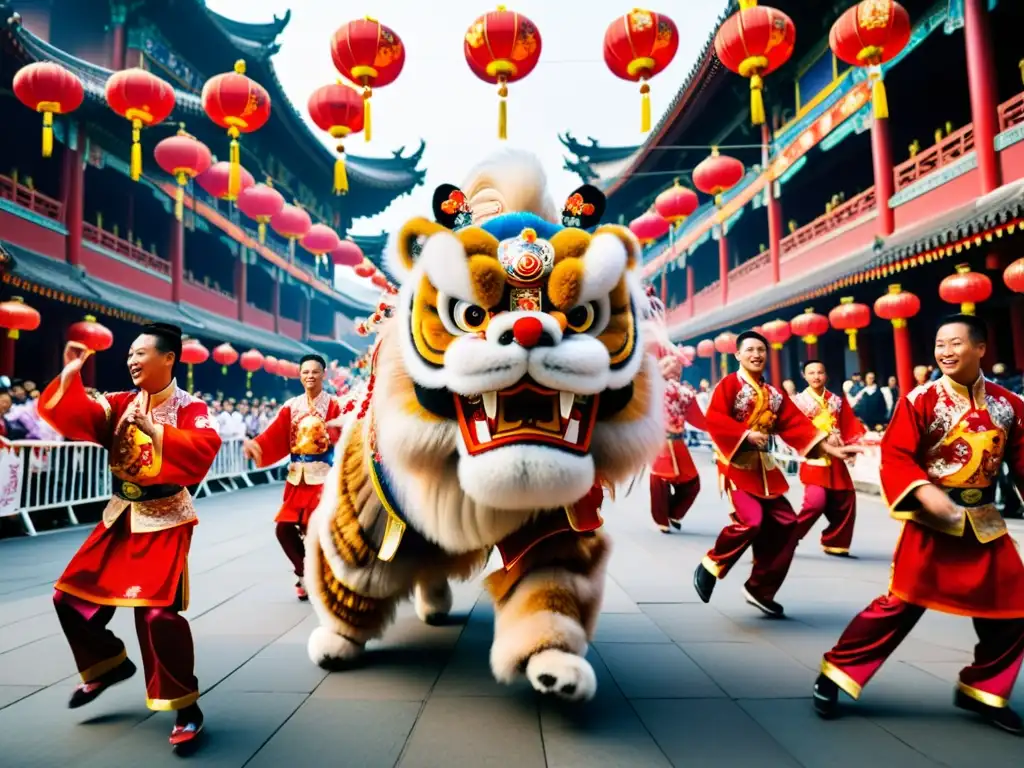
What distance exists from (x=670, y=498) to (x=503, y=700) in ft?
14.2

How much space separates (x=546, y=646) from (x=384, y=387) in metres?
0.97

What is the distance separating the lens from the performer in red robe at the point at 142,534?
2.07m

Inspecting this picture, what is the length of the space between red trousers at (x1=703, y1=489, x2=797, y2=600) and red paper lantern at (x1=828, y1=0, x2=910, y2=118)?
4583 mm

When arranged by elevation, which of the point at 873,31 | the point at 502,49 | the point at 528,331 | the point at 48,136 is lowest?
the point at 528,331

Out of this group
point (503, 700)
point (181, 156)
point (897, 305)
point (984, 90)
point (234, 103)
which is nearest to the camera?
point (503, 700)

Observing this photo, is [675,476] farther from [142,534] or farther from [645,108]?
[142,534]

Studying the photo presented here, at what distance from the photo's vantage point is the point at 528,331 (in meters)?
1.89

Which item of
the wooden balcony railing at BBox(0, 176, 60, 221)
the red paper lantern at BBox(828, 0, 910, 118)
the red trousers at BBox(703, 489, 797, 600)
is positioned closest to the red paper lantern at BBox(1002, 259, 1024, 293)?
the red paper lantern at BBox(828, 0, 910, 118)

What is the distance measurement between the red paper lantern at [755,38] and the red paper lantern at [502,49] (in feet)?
5.96

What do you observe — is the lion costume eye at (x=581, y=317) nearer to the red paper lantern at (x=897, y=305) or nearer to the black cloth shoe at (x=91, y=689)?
the black cloth shoe at (x=91, y=689)

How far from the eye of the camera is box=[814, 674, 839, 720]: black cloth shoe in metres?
2.24

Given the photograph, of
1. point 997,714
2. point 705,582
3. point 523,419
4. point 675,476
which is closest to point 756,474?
point 705,582

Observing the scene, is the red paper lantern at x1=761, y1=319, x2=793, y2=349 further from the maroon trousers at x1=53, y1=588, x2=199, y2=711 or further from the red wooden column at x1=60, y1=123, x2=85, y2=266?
the red wooden column at x1=60, y1=123, x2=85, y2=266

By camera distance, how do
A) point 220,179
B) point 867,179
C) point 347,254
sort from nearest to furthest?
1. point 220,179
2. point 867,179
3. point 347,254
